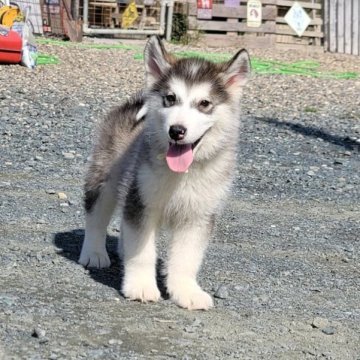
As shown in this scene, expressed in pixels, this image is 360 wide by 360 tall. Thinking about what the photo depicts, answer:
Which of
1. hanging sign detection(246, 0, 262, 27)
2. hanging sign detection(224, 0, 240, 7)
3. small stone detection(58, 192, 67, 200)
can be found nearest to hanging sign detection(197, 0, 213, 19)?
hanging sign detection(224, 0, 240, 7)

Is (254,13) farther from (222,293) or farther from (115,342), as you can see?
(115,342)

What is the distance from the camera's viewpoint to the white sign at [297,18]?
2561cm

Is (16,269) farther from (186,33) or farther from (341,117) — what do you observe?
(186,33)

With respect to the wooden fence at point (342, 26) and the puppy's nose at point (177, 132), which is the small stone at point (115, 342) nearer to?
the puppy's nose at point (177, 132)

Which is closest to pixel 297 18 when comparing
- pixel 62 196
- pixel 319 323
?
pixel 62 196

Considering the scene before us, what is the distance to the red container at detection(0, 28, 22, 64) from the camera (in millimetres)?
15469

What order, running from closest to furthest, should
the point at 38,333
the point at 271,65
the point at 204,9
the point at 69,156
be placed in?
1. the point at 38,333
2. the point at 69,156
3. the point at 271,65
4. the point at 204,9

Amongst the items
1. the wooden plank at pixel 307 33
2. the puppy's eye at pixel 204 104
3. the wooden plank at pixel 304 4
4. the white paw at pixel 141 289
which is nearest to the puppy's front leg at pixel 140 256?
the white paw at pixel 141 289

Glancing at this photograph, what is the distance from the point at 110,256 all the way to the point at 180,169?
1.38 m

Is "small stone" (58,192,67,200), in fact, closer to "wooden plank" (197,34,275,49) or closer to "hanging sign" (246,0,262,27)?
"wooden plank" (197,34,275,49)

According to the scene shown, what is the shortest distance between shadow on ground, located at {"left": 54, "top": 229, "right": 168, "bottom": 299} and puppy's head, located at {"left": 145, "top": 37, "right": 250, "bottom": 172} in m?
0.87

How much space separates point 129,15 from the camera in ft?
76.2

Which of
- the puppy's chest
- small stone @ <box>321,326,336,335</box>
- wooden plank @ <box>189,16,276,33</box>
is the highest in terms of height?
wooden plank @ <box>189,16,276,33</box>

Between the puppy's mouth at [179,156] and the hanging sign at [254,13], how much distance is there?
20480 mm
